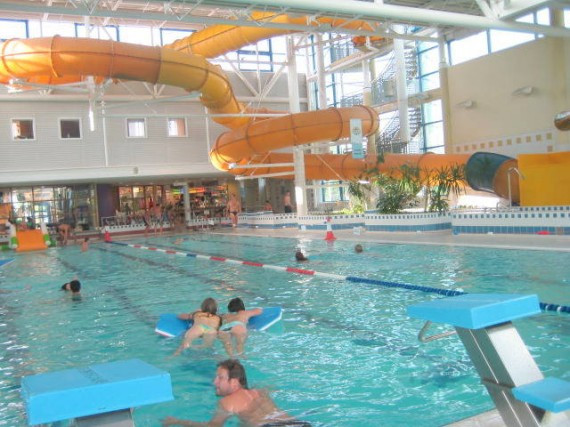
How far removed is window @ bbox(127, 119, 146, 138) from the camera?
22.0 metres

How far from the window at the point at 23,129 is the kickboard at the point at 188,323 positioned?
17462mm

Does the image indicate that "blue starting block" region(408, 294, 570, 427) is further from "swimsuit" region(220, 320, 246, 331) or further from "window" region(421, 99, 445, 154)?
"window" region(421, 99, 445, 154)

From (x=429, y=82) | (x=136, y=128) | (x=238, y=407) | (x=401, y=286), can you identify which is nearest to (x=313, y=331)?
(x=401, y=286)

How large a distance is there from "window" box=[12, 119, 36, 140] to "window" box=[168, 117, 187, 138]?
496 cm

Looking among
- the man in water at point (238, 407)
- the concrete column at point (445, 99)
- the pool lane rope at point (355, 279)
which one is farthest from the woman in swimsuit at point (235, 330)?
the concrete column at point (445, 99)

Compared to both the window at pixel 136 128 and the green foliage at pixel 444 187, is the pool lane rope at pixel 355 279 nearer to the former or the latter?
the green foliage at pixel 444 187

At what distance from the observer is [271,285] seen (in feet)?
25.6

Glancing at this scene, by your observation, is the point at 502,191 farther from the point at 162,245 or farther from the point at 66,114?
the point at 66,114

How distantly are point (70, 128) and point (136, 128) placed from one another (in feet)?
7.84

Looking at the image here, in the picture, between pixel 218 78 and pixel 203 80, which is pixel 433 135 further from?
pixel 203 80

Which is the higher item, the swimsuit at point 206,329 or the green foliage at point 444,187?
the green foliage at point 444,187

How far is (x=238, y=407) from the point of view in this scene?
2.97 metres

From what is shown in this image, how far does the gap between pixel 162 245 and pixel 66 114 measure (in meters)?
8.18

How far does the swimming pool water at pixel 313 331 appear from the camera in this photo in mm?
3436
